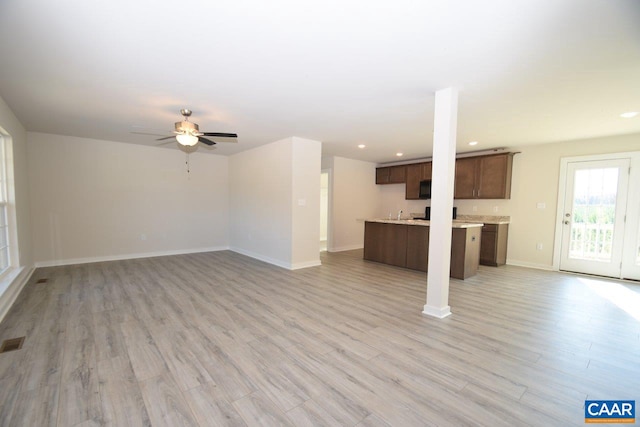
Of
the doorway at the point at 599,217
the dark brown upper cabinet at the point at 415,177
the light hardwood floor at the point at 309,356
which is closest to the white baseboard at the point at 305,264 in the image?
the light hardwood floor at the point at 309,356

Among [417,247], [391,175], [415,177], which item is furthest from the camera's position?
[391,175]

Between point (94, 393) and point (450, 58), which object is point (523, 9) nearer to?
point (450, 58)

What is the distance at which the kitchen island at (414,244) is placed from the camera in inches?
173

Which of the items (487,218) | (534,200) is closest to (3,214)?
(487,218)

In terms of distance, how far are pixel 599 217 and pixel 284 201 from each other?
5.70m

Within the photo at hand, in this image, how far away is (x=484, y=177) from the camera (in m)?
5.77

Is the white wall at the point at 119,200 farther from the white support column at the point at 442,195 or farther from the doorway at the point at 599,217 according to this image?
the doorway at the point at 599,217

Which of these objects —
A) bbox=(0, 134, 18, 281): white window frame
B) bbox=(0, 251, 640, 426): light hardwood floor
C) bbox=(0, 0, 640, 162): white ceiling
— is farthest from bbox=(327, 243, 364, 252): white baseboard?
bbox=(0, 134, 18, 281): white window frame

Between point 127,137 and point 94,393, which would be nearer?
point 94,393

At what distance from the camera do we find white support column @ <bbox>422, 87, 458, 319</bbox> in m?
2.85

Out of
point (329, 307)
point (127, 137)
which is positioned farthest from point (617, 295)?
point (127, 137)

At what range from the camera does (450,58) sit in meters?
2.24

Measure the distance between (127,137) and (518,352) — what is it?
662 cm

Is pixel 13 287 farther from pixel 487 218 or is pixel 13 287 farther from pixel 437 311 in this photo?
pixel 487 218
